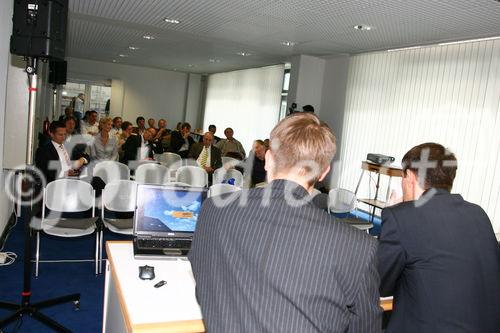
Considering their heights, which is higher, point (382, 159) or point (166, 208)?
point (382, 159)

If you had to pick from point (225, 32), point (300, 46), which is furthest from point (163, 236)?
point (300, 46)

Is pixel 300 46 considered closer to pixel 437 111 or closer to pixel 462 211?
pixel 437 111

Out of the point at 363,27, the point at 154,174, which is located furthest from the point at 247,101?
the point at 154,174

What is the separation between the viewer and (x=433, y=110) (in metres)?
6.56

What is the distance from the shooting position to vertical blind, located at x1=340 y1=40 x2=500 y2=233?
5770 mm

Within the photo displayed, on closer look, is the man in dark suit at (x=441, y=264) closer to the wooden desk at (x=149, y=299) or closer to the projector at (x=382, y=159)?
the wooden desk at (x=149, y=299)

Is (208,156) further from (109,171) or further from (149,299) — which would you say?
(149,299)

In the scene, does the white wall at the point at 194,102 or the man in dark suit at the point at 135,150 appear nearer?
the man in dark suit at the point at 135,150

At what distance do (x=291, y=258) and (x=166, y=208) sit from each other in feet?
6.01

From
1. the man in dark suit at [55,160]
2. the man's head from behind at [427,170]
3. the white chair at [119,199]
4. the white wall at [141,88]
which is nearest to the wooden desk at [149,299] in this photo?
the man's head from behind at [427,170]

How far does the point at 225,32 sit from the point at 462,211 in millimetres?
6117

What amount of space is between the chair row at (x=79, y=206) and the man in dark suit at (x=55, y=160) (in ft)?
1.33

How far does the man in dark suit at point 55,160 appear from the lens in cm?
444

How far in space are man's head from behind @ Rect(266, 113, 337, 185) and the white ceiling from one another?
400cm
